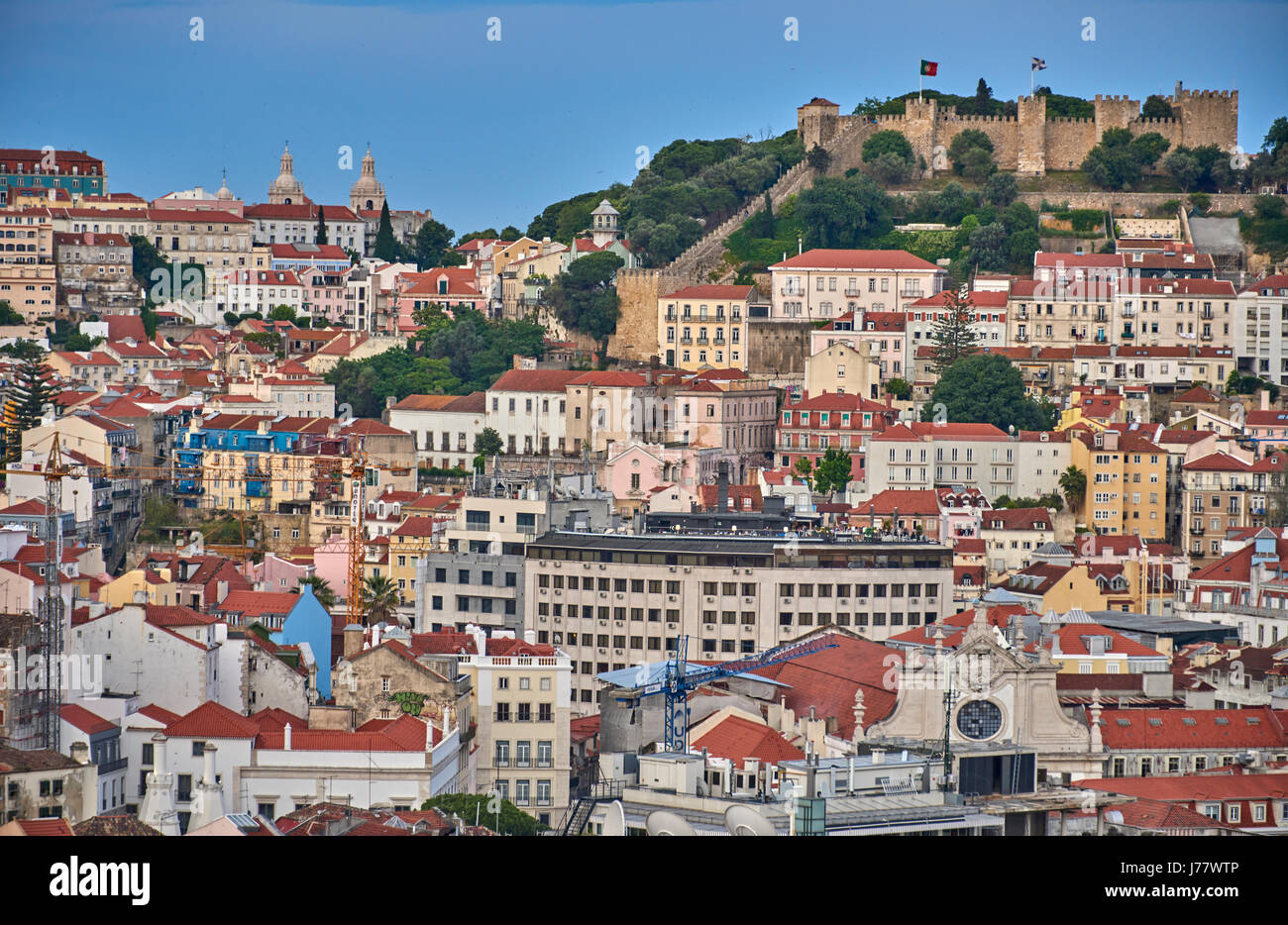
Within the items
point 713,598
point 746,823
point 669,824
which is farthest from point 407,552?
point 669,824

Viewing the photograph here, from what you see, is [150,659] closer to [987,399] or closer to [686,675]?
[686,675]

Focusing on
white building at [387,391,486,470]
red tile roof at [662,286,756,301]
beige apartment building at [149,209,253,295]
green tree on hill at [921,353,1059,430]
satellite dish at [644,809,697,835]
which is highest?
beige apartment building at [149,209,253,295]

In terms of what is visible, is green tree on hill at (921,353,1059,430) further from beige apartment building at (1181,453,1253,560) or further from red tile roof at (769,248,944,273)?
red tile roof at (769,248,944,273)

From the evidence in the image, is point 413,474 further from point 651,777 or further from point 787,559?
point 651,777

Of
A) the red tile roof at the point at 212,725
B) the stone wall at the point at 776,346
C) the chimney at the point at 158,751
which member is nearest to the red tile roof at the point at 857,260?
the stone wall at the point at 776,346

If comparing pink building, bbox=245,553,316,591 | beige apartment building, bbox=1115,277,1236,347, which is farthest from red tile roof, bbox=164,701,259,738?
beige apartment building, bbox=1115,277,1236,347
